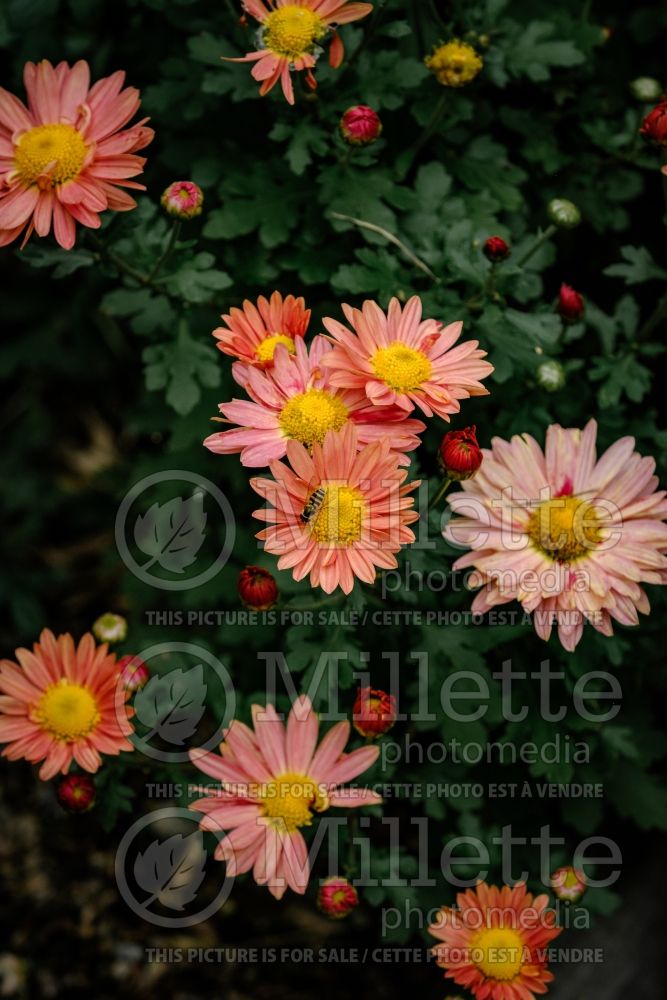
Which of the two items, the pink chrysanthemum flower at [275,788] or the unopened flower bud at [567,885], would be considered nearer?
the pink chrysanthemum flower at [275,788]

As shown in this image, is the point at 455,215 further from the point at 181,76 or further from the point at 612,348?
the point at 181,76

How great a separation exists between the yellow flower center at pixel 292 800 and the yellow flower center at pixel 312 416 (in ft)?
1.80

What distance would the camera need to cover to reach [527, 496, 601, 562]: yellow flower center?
5.24 feet

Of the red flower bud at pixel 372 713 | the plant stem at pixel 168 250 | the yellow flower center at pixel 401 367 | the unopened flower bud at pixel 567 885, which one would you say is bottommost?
the unopened flower bud at pixel 567 885

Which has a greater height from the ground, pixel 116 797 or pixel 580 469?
pixel 580 469

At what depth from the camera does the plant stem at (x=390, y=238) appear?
179 cm

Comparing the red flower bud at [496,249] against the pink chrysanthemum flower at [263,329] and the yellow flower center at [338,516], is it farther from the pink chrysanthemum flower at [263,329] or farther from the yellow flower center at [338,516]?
the yellow flower center at [338,516]

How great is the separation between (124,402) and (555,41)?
209 centimetres

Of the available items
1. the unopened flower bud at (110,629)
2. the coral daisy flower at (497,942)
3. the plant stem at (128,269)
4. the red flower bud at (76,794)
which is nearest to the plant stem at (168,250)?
the plant stem at (128,269)

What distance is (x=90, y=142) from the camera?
65.6 inches

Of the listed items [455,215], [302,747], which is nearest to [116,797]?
[302,747]

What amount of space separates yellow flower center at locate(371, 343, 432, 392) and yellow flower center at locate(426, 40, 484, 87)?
0.64 metres

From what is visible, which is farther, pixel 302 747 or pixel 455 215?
pixel 455 215

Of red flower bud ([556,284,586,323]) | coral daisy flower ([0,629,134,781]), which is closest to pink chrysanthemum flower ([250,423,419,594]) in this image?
coral daisy flower ([0,629,134,781])
